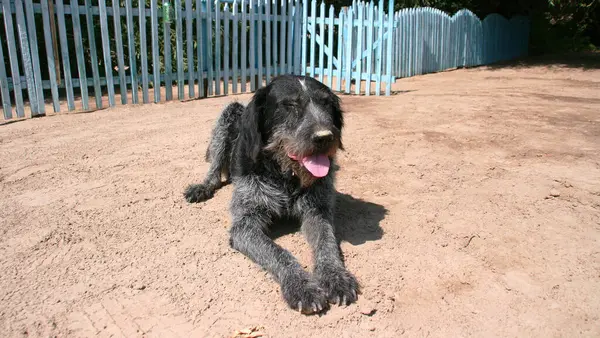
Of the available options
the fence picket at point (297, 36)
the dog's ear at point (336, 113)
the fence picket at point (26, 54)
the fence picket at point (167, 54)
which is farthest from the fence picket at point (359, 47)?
the dog's ear at point (336, 113)

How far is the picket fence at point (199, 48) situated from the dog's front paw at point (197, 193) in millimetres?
4602

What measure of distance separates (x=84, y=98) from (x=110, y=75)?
613mm

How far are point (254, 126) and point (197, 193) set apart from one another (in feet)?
4.00

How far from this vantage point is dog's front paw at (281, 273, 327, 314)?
299 centimetres

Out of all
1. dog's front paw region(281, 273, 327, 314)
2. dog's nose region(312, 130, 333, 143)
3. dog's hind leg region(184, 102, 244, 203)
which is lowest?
dog's front paw region(281, 273, 327, 314)

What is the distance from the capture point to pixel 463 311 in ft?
9.82

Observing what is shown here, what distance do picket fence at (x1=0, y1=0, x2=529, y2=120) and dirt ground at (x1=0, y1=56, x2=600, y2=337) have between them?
5.11ft

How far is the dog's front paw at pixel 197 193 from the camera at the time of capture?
4766mm

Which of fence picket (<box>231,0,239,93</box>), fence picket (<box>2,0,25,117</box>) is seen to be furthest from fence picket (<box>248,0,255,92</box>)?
fence picket (<box>2,0,25,117</box>)

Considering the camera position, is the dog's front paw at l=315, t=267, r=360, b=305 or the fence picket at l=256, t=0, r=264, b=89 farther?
the fence picket at l=256, t=0, r=264, b=89

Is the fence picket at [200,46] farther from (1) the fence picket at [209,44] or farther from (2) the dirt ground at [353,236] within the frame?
(2) the dirt ground at [353,236]

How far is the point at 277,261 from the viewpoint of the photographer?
11.2 ft

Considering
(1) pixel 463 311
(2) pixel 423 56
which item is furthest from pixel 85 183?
(2) pixel 423 56

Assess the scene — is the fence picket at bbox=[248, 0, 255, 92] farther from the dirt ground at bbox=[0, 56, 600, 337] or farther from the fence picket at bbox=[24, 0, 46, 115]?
the fence picket at bbox=[24, 0, 46, 115]
